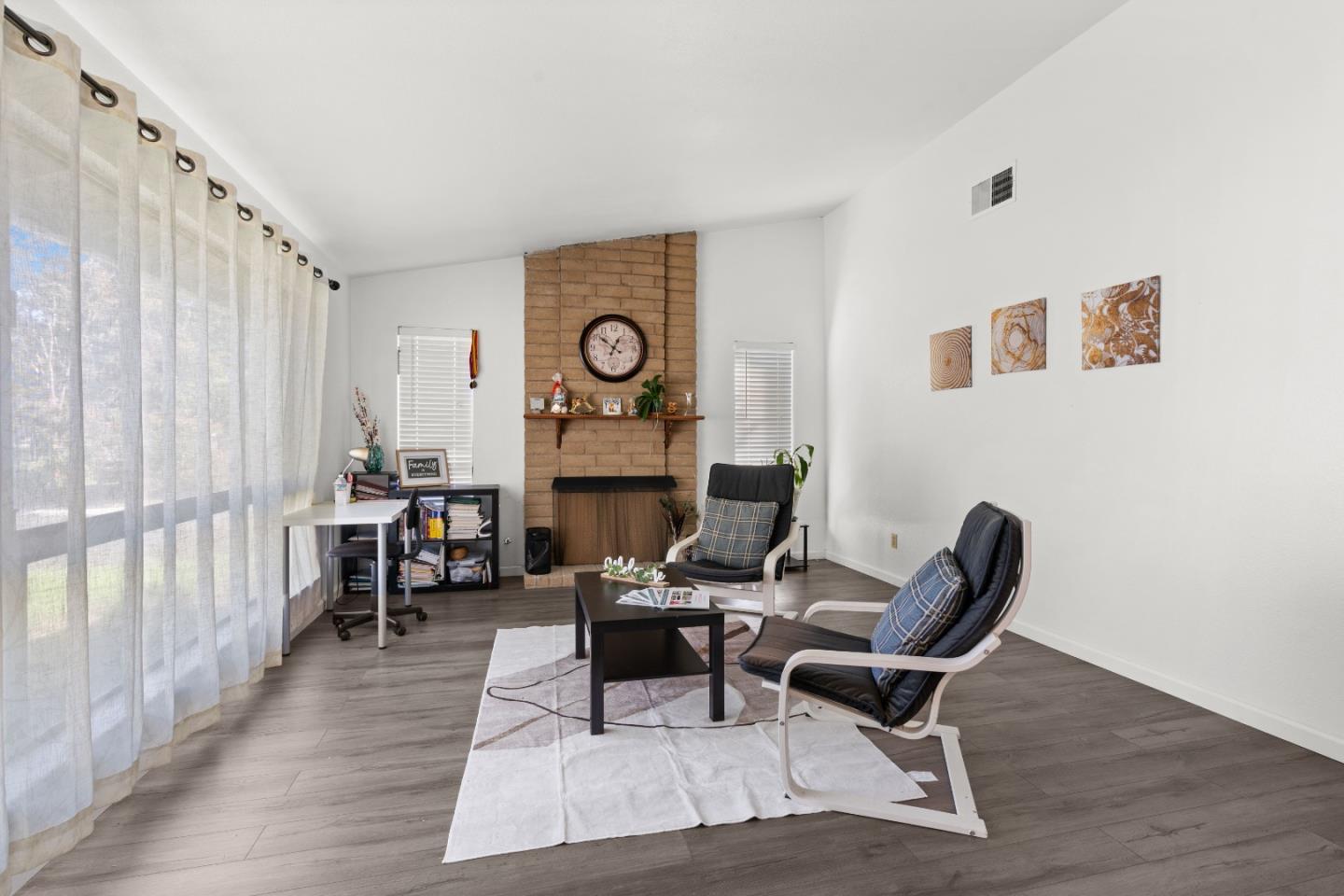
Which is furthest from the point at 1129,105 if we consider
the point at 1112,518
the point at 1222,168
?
the point at 1112,518

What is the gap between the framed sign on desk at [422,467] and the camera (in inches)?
218

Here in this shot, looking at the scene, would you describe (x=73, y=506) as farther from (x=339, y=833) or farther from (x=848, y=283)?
(x=848, y=283)

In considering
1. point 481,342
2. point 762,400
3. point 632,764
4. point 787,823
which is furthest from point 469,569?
point 787,823

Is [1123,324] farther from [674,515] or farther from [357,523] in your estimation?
[357,523]

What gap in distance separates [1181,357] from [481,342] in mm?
4936

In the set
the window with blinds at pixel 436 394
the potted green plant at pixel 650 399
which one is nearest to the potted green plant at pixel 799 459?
the potted green plant at pixel 650 399

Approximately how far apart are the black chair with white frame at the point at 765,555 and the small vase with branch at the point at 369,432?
2.56m

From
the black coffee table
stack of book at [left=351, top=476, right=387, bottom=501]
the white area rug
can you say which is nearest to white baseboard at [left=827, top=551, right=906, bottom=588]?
the white area rug

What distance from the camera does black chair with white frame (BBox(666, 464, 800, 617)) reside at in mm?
4141

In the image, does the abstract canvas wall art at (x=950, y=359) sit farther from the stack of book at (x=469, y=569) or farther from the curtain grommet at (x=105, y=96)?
the curtain grommet at (x=105, y=96)

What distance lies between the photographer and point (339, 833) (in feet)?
6.89

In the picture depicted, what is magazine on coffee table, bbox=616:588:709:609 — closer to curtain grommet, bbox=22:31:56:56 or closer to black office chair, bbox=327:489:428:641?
black office chair, bbox=327:489:428:641

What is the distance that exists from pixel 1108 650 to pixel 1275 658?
0.82 m

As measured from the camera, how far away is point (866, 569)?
5.81 m
